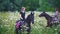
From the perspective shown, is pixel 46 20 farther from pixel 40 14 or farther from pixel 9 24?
pixel 9 24

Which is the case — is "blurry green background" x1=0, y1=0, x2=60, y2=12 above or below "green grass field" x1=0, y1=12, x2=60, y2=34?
above

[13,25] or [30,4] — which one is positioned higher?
[30,4]

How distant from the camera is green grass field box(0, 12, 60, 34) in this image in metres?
2.78

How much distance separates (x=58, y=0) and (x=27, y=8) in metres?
0.47

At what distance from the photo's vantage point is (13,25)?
2789 millimetres

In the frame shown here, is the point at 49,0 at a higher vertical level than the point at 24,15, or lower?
higher

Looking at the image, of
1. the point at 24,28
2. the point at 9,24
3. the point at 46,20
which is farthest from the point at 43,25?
the point at 9,24

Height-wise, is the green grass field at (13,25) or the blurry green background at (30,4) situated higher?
the blurry green background at (30,4)

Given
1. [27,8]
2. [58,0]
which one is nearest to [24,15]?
[27,8]

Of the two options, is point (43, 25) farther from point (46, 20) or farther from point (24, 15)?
point (24, 15)

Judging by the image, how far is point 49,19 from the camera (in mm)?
2822

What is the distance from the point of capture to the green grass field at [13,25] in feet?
9.12

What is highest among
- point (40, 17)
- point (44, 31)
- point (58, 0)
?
point (58, 0)

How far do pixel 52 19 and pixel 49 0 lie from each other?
0.28 metres
